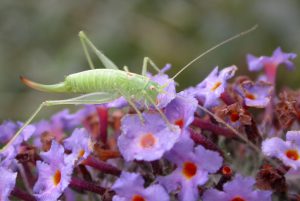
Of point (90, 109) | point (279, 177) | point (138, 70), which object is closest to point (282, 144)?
point (279, 177)

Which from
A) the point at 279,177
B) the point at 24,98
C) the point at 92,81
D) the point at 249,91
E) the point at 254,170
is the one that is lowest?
the point at 24,98

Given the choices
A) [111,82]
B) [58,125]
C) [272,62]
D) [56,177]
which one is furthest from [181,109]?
[58,125]

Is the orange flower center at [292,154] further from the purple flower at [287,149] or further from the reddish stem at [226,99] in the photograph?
the reddish stem at [226,99]

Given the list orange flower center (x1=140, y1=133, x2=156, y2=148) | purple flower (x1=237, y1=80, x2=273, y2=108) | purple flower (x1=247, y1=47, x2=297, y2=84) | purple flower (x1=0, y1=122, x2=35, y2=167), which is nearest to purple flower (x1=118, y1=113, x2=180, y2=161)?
orange flower center (x1=140, y1=133, x2=156, y2=148)

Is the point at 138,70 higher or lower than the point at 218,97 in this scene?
lower

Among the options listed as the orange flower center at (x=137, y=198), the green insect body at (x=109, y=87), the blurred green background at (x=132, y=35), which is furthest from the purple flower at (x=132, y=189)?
the blurred green background at (x=132, y=35)

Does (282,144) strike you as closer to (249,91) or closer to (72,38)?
(249,91)
